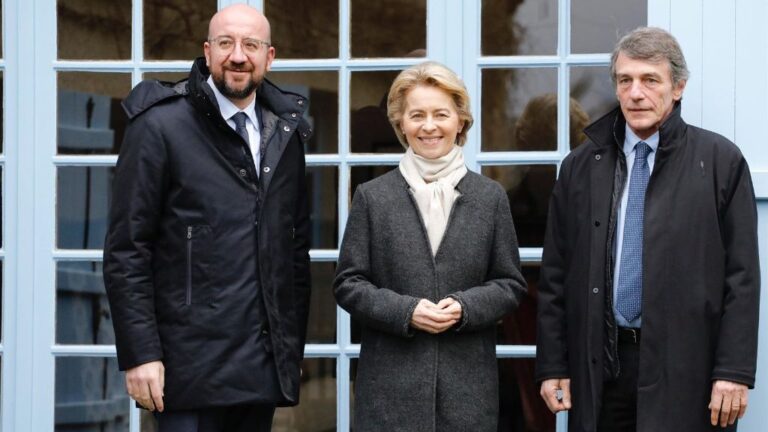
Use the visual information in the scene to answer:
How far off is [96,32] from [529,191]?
172 centimetres

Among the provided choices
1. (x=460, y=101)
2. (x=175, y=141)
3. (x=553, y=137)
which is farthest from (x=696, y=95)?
(x=175, y=141)

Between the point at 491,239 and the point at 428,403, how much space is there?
50 centimetres

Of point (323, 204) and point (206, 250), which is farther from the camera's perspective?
point (323, 204)

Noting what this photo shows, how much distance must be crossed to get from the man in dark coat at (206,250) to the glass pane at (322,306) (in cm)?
100

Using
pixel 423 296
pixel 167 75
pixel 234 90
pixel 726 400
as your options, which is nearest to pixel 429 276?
pixel 423 296

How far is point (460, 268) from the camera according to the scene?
364 cm

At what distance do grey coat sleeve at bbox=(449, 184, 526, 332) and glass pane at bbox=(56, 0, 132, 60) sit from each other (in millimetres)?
1810

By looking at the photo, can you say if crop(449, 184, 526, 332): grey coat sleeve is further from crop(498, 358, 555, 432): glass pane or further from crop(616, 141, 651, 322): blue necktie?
crop(498, 358, 555, 432): glass pane

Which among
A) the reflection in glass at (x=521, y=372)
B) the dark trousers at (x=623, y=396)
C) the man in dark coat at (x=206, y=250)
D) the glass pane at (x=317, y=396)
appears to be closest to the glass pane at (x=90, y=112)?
the glass pane at (x=317, y=396)

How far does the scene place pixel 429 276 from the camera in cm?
362

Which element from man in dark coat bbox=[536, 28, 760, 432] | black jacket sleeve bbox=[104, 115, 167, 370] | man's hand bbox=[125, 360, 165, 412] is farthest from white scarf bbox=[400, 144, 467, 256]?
man's hand bbox=[125, 360, 165, 412]

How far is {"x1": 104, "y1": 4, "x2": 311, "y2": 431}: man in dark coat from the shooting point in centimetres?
352

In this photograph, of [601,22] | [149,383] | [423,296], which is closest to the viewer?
[149,383]

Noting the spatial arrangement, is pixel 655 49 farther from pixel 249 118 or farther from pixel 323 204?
pixel 323 204
